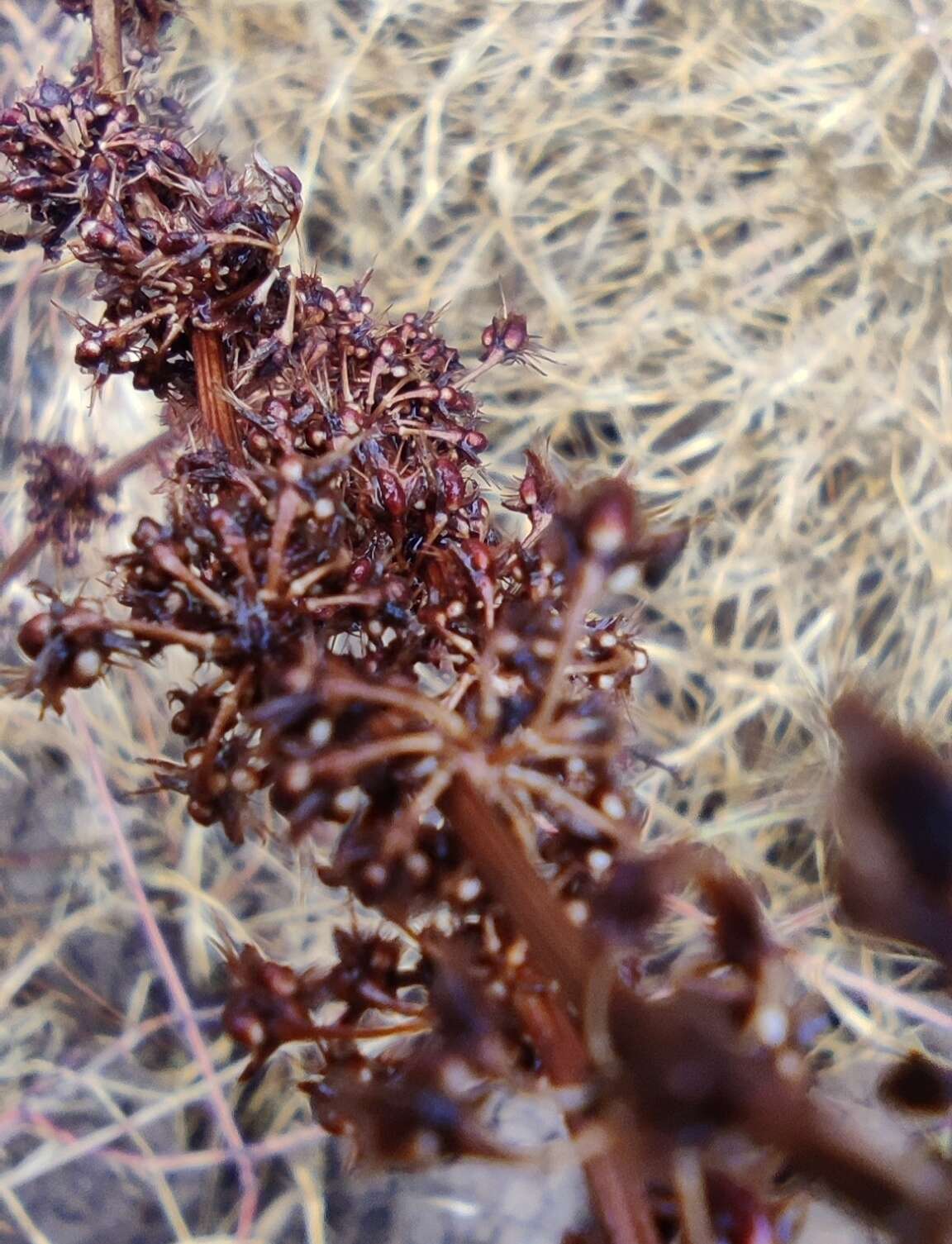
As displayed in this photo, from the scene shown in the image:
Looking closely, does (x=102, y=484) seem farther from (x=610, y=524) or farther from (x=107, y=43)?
(x=610, y=524)

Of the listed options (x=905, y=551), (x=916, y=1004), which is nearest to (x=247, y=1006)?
(x=916, y=1004)

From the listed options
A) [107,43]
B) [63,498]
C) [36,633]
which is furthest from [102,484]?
[36,633]

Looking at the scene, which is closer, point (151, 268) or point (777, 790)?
point (151, 268)

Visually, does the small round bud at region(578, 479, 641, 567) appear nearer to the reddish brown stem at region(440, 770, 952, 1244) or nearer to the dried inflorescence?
the reddish brown stem at region(440, 770, 952, 1244)

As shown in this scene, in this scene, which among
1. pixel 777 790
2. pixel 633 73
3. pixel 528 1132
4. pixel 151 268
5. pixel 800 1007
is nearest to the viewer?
pixel 800 1007

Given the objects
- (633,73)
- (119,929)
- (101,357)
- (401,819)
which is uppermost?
(633,73)

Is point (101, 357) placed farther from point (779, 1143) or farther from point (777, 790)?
point (777, 790)

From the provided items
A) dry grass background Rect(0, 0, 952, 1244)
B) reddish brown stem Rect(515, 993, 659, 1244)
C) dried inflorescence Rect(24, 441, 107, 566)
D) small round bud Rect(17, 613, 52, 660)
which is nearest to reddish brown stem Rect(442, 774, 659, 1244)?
reddish brown stem Rect(515, 993, 659, 1244)
